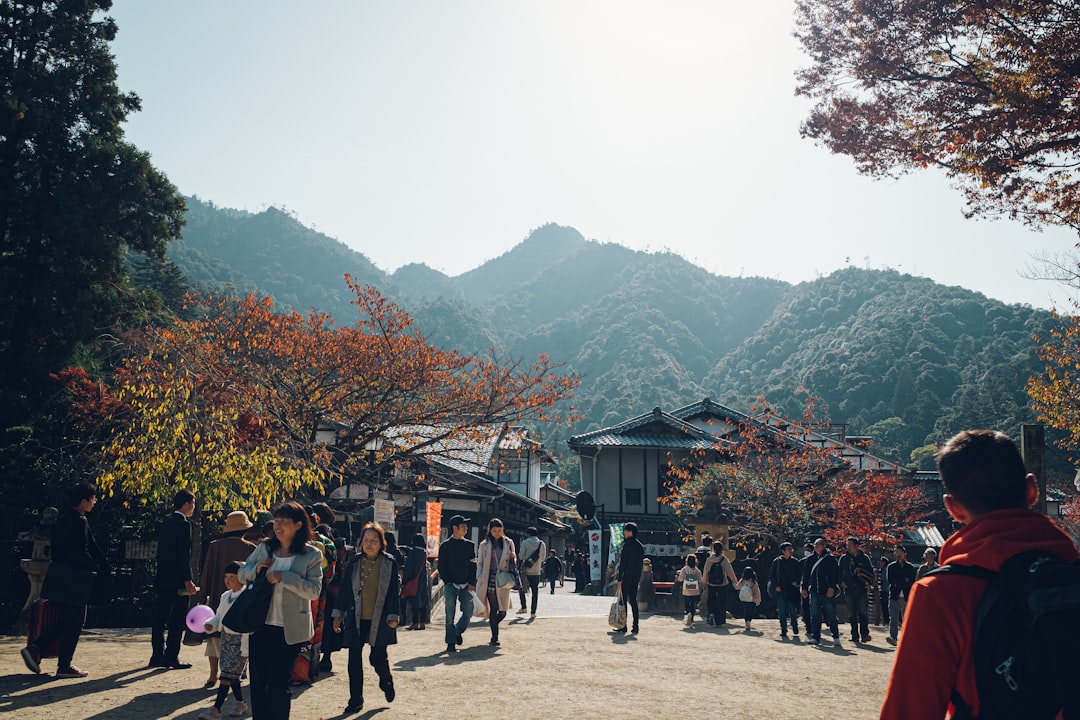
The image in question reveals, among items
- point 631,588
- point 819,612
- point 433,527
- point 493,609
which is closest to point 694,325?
point 433,527

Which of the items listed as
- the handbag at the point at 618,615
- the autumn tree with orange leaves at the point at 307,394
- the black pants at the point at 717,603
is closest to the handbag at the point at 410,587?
the autumn tree with orange leaves at the point at 307,394

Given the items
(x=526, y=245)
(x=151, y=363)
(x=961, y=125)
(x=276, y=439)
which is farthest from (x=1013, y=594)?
(x=526, y=245)

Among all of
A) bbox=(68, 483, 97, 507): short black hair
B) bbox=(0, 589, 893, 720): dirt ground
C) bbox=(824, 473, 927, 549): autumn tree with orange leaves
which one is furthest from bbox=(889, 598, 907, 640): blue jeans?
bbox=(68, 483, 97, 507): short black hair

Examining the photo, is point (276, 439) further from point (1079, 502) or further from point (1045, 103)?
point (1079, 502)

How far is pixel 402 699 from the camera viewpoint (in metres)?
7.87

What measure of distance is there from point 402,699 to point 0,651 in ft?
18.1

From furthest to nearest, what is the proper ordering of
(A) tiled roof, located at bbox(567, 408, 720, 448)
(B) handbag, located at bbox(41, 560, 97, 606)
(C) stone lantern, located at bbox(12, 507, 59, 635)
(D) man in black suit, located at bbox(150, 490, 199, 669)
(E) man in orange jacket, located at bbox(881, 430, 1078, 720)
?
(A) tiled roof, located at bbox(567, 408, 720, 448)
(C) stone lantern, located at bbox(12, 507, 59, 635)
(D) man in black suit, located at bbox(150, 490, 199, 669)
(B) handbag, located at bbox(41, 560, 97, 606)
(E) man in orange jacket, located at bbox(881, 430, 1078, 720)

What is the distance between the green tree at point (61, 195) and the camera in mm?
17750

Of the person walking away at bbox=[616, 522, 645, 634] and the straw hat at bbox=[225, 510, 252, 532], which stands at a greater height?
the straw hat at bbox=[225, 510, 252, 532]

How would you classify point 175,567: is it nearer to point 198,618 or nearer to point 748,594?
point 198,618

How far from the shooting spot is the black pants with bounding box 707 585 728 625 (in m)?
16.6

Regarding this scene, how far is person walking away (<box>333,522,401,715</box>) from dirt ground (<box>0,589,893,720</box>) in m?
A: 0.36

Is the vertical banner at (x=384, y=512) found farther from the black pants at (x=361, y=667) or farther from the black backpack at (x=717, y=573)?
the black pants at (x=361, y=667)

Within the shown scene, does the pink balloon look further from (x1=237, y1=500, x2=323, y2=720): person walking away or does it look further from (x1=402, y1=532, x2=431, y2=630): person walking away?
(x1=402, y1=532, x2=431, y2=630): person walking away
